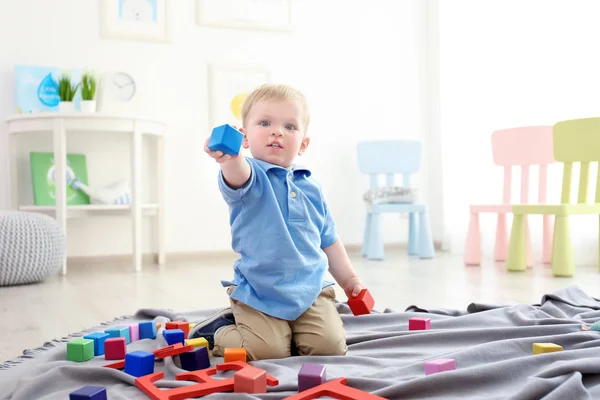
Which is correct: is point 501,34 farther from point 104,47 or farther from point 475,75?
point 104,47

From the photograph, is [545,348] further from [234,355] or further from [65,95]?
[65,95]

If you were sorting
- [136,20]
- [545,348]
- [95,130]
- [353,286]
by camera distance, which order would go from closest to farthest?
1. [545,348]
2. [353,286]
3. [95,130]
4. [136,20]

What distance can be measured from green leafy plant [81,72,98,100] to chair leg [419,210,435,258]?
1.73 m

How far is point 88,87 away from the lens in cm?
276

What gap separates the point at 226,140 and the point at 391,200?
7.76 feet

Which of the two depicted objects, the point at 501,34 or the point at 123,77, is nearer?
the point at 123,77

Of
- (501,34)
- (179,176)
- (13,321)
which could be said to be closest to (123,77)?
(179,176)

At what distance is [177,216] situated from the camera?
3.20 metres

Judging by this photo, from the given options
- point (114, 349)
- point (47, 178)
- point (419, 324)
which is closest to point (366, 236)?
point (47, 178)

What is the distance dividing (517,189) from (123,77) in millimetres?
2125

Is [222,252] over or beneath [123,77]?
beneath

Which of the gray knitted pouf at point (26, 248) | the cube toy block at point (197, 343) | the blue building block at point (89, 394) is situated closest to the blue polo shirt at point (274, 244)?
the cube toy block at point (197, 343)

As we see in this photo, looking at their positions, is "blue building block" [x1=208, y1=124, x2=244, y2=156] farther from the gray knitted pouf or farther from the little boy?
the gray knitted pouf

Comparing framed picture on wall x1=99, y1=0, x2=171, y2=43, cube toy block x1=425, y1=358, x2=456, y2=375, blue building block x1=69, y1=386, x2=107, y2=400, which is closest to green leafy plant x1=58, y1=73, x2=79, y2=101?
framed picture on wall x1=99, y1=0, x2=171, y2=43
